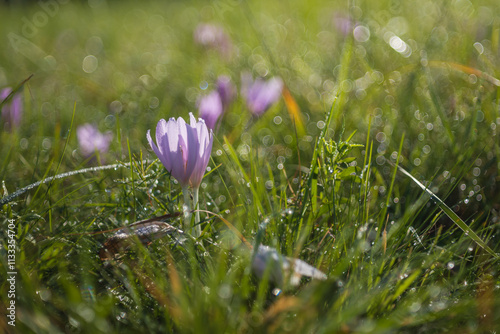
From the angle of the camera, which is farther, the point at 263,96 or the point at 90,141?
the point at 263,96

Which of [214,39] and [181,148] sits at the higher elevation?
[181,148]

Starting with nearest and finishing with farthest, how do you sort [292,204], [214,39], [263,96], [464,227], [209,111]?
[464,227], [292,204], [209,111], [263,96], [214,39]

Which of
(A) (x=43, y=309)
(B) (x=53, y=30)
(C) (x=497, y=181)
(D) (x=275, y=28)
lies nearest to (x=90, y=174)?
(A) (x=43, y=309)

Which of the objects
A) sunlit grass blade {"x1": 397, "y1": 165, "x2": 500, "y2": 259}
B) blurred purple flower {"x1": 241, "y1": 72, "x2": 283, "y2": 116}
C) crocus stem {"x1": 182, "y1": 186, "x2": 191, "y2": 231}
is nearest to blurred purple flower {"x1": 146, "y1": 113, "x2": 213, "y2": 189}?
crocus stem {"x1": 182, "y1": 186, "x2": 191, "y2": 231}

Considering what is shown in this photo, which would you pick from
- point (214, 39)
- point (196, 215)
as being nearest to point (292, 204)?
point (196, 215)

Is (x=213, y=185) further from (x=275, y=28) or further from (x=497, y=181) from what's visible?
(x=275, y=28)

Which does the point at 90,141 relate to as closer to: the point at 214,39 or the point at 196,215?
the point at 196,215
